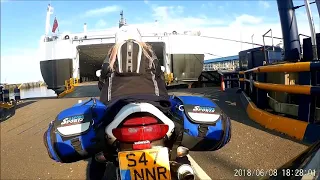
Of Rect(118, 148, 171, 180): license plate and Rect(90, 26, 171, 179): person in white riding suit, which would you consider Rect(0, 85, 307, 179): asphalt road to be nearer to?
Rect(90, 26, 171, 179): person in white riding suit

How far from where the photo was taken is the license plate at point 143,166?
7.82ft

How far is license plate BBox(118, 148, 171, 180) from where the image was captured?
238cm

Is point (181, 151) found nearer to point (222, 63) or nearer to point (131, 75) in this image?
point (131, 75)

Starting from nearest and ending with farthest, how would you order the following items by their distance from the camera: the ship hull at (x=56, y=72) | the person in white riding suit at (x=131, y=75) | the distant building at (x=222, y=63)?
the person in white riding suit at (x=131, y=75), the ship hull at (x=56, y=72), the distant building at (x=222, y=63)

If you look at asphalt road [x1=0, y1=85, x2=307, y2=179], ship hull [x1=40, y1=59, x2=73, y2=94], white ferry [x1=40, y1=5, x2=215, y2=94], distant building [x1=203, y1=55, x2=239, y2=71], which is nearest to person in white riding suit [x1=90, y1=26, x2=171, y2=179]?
asphalt road [x1=0, y1=85, x2=307, y2=179]

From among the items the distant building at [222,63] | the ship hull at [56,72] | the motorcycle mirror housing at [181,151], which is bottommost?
the motorcycle mirror housing at [181,151]

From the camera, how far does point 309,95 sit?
4.83m

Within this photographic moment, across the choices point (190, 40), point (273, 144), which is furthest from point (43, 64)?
point (273, 144)

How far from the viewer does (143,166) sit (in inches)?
93.9

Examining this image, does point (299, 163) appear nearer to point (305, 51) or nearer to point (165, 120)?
point (165, 120)

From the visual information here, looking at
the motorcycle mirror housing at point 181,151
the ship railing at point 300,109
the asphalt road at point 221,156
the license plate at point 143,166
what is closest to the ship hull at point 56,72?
the asphalt road at point 221,156

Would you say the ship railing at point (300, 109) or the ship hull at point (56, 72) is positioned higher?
the ship hull at point (56, 72)

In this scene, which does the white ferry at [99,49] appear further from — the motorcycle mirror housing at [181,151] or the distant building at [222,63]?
the motorcycle mirror housing at [181,151]

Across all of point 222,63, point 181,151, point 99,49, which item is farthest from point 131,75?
point 222,63
